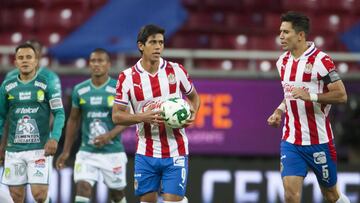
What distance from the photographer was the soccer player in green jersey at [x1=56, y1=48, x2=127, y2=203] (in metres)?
12.0

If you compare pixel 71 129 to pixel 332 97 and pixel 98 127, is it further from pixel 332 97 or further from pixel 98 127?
pixel 332 97

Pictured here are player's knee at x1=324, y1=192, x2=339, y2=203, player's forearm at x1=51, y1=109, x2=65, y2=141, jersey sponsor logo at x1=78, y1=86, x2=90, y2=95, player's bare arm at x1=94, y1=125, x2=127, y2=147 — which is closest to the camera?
player's knee at x1=324, y1=192, x2=339, y2=203

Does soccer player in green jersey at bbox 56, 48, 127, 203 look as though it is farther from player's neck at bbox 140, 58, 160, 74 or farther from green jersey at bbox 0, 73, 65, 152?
player's neck at bbox 140, 58, 160, 74

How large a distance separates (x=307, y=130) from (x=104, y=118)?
3117 millimetres

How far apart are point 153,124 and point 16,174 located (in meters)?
2.10

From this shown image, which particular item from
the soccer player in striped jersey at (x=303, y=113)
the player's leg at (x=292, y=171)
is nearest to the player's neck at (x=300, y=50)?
the soccer player in striped jersey at (x=303, y=113)

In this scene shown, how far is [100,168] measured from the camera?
1220cm

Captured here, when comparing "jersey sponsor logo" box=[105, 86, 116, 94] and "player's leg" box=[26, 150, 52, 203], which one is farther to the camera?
"jersey sponsor logo" box=[105, 86, 116, 94]

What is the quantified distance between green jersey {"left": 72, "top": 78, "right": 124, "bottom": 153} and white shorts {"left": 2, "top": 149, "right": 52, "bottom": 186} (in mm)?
1241

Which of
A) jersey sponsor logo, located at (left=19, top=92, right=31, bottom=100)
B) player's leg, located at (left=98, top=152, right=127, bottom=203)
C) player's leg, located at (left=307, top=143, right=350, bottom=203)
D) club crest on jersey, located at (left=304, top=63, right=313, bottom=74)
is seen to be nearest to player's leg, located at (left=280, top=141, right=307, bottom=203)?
player's leg, located at (left=307, top=143, right=350, bottom=203)

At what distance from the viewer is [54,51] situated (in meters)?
14.4


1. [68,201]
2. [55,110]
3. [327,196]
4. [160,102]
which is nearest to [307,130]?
[327,196]

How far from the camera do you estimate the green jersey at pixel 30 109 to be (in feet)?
35.2

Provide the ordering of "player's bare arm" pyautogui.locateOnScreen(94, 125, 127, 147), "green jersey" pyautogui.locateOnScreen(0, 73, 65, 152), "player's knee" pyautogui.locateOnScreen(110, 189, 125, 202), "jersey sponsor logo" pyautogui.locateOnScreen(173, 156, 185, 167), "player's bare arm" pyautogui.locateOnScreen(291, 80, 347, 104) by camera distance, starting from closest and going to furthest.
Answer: "player's bare arm" pyautogui.locateOnScreen(291, 80, 347, 104) → "jersey sponsor logo" pyautogui.locateOnScreen(173, 156, 185, 167) → "green jersey" pyautogui.locateOnScreen(0, 73, 65, 152) → "player's bare arm" pyautogui.locateOnScreen(94, 125, 127, 147) → "player's knee" pyautogui.locateOnScreen(110, 189, 125, 202)
